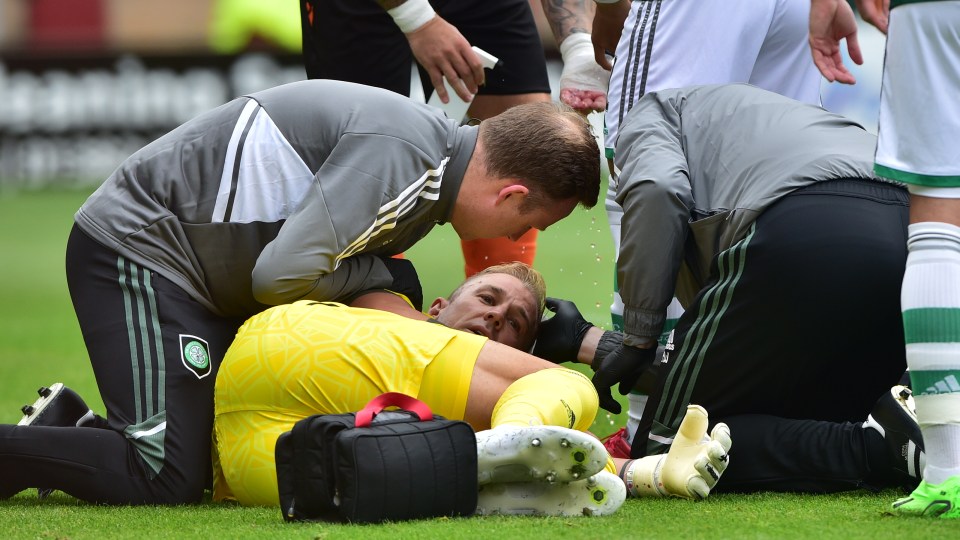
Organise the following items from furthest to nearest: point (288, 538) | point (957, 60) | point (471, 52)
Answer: point (471, 52)
point (957, 60)
point (288, 538)

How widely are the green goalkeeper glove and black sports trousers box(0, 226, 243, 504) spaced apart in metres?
1.06

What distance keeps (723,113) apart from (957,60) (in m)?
0.84

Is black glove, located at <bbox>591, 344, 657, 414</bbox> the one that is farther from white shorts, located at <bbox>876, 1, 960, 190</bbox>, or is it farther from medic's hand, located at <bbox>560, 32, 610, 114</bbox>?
medic's hand, located at <bbox>560, 32, 610, 114</bbox>

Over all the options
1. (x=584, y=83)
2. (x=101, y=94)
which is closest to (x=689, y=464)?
(x=584, y=83)

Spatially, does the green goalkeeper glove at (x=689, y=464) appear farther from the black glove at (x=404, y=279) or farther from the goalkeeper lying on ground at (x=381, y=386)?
the black glove at (x=404, y=279)

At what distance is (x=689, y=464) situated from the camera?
278cm

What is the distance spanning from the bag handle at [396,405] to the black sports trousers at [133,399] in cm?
68

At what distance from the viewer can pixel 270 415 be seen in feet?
9.37

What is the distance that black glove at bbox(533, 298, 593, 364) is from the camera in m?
3.49

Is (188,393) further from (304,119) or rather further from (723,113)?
(723,113)

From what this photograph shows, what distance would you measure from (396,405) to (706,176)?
3.55 feet

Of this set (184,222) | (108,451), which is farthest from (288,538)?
(184,222)

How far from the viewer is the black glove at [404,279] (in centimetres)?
356

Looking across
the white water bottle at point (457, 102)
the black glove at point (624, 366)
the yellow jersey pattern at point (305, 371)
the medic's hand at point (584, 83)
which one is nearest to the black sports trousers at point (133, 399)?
the yellow jersey pattern at point (305, 371)
